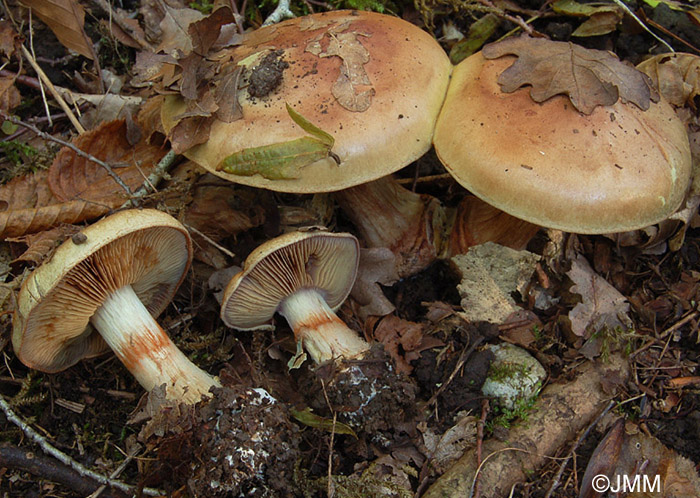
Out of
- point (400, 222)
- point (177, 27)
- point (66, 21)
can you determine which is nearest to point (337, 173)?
point (400, 222)

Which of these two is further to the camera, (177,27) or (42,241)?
(177,27)

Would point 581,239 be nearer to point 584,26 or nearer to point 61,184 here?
point 584,26

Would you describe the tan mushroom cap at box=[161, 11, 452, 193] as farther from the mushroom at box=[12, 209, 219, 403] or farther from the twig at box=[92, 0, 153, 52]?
the twig at box=[92, 0, 153, 52]

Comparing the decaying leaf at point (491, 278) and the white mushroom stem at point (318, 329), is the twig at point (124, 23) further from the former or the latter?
the decaying leaf at point (491, 278)

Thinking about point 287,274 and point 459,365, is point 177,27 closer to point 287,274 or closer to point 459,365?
point 287,274

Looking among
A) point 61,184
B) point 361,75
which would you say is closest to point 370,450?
point 361,75

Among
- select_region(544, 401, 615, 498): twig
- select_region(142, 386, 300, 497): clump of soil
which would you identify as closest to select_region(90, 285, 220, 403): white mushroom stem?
select_region(142, 386, 300, 497): clump of soil
